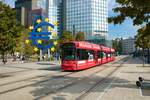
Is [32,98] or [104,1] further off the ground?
[104,1]

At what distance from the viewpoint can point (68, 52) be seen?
30797 millimetres

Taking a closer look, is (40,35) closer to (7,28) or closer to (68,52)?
(68,52)

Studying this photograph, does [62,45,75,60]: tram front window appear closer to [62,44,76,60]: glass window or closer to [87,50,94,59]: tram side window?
[62,44,76,60]: glass window

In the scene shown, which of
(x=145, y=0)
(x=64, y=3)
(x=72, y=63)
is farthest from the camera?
(x=64, y=3)

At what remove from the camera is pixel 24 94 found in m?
14.7

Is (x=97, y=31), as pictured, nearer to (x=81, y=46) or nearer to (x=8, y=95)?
(x=81, y=46)

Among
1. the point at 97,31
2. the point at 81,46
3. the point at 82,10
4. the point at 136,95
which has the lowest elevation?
the point at 136,95

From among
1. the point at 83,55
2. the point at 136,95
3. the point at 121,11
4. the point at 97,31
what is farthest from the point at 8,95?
the point at 97,31

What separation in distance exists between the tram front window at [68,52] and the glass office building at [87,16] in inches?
5704

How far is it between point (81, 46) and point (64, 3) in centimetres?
16378

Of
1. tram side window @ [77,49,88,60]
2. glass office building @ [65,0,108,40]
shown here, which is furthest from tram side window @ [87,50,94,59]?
glass office building @ [65,0,108,40]

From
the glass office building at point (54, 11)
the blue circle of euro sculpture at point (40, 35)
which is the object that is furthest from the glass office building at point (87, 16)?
the blue circle of euro sculpture at point (40, 35)

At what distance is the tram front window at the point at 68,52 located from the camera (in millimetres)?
30547

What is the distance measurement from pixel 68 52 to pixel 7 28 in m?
7.30
